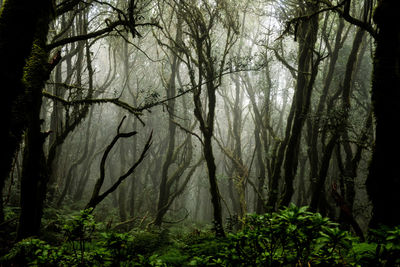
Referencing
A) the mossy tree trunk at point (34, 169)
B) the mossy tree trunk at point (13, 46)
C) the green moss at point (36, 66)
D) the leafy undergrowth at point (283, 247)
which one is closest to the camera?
the mossy tree trunk at point (13, 46)

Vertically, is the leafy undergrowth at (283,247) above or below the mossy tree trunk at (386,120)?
below

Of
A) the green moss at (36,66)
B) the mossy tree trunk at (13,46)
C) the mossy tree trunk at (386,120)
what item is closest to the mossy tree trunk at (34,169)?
the green moss at (36,66)

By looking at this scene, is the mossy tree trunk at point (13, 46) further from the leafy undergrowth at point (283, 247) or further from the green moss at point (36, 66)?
the green moss at point (36, 66)

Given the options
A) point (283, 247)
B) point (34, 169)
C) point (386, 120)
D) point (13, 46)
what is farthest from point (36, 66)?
point (386, 120)

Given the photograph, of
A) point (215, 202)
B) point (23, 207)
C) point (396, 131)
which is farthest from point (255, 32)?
point (23, 207)

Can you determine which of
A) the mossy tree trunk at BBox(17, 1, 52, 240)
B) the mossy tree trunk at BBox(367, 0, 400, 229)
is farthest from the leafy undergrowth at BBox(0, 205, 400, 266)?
the mossy tree trunk at BBox(367, 0, 400, 229)

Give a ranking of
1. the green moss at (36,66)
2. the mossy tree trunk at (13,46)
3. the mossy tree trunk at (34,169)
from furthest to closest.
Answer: the mossy tree trunk at (34,169) < the green moss at (36,66) < the mossy tree trunk at (13,46)

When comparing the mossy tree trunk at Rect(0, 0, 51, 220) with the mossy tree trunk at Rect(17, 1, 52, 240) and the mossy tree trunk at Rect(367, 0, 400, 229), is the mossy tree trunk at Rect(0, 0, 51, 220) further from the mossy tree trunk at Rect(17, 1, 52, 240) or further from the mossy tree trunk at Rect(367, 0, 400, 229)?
the mossy tree trunk at Rect(367, 0, 400, 229)

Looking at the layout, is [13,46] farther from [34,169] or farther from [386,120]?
[386,120]

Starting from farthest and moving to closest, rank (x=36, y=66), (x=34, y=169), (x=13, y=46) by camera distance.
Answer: (x=34, y=169) → (x=36, y=66) → (x=13, y=46)

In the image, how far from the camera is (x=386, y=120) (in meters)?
3.21

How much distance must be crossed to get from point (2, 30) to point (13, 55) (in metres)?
0.18

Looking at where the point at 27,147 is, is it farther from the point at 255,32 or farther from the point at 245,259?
the point at 255,32

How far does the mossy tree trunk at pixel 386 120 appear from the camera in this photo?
3051 mm
